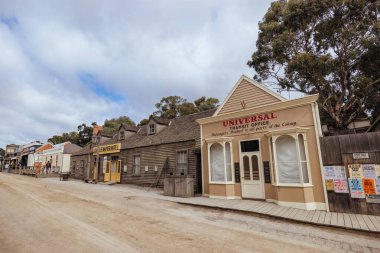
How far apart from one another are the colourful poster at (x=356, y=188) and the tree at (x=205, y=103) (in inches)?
1172

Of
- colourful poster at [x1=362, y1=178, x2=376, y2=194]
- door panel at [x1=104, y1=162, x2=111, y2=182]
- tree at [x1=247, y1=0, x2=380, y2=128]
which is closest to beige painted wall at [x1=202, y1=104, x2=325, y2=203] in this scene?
colourful poster at [x1=362, y1=178, x2=376, y2=194]

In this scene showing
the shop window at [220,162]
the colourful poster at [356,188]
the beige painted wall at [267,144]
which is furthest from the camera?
the shop window at [220,162]

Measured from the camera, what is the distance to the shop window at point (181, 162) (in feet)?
51.8

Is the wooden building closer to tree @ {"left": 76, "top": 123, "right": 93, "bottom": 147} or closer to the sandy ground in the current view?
the sandy ground

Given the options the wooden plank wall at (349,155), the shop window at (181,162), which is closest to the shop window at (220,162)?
the shop window at (181,162)

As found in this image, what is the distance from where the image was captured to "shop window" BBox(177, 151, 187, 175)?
1580 cm

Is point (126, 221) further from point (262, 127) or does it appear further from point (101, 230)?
point (262, 127)

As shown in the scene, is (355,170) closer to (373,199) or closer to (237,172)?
(373,199)

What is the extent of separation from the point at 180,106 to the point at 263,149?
103ft

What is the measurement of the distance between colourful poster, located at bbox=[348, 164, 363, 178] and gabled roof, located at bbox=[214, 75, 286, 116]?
167 inches

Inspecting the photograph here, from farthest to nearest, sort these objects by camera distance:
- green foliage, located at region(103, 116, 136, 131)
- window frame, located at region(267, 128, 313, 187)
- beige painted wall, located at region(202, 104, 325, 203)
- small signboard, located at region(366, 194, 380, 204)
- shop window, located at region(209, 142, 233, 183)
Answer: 1. green foliage, located at region(103, 116, 136, 131)
2. shop window, located at region(209, 142, 233, 183)
3. window frame, located at region(267, 128, 313, 187)
4. beige painted wall, located at region(202, 104, 325, 203)
5. small signboard, located at region(366, 194, 380, 204)

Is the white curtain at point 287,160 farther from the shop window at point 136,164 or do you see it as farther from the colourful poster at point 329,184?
the shop window at point 136,164

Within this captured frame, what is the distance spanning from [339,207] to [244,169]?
4465 millimetres

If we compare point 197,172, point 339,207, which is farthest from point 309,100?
point 197,172
